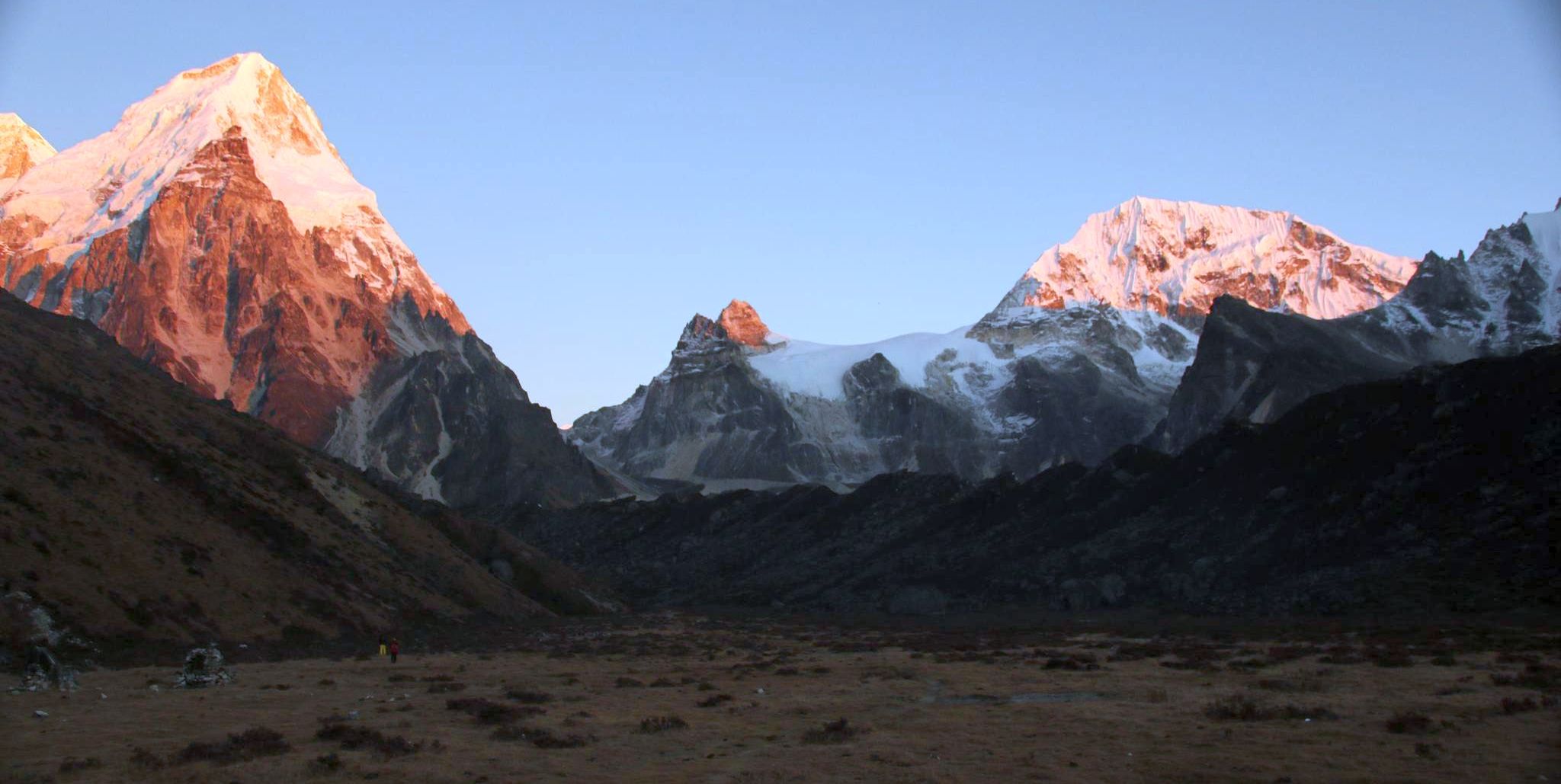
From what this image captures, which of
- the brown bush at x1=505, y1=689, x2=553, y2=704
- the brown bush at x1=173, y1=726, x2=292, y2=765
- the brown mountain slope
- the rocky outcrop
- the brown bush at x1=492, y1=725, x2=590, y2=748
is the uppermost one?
the brown mountain slope

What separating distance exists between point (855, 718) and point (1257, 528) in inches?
2722

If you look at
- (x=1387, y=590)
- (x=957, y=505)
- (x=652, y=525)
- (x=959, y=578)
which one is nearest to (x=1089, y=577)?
(x=959, y=578)

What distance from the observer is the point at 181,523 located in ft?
218

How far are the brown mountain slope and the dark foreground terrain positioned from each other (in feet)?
21.2

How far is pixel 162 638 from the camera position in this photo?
180 feet

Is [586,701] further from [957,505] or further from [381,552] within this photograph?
[957,505]

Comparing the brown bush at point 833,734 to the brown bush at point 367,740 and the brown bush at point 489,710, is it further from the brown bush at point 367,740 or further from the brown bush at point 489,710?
the brown bush at point 367,740

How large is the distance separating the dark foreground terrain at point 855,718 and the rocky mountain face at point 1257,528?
21.0 m

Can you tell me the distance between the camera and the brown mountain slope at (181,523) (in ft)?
185

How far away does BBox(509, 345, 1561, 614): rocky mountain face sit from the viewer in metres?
79.6

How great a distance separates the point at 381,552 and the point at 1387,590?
61.3m

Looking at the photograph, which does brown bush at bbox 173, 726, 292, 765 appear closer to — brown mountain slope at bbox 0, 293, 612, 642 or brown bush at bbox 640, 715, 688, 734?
brown bush at bbox 640, 715, 688, 734

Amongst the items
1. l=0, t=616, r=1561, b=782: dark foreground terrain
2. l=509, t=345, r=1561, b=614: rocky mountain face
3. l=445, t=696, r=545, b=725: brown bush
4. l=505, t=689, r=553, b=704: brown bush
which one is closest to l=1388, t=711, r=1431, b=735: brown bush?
l=0, t=616, r=1561, b=782: dark foreground terrain

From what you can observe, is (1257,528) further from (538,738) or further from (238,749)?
(238,749)
